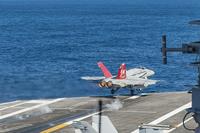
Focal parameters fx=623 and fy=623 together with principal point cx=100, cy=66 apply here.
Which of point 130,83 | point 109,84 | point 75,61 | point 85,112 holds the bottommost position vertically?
point 75,61

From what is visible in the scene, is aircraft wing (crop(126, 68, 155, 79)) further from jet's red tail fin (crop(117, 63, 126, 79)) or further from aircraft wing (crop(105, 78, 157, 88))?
jet's red tail fin (crop(117, 63, 126, 79))

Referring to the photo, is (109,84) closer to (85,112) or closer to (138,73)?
(138,73)

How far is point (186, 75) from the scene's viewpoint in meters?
118

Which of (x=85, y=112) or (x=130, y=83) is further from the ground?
(x=130, y=83)

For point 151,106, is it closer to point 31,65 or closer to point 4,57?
point 31,65

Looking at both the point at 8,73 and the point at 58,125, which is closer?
the point at 58,125

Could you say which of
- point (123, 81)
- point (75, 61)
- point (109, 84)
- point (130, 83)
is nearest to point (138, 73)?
point (130, 83)

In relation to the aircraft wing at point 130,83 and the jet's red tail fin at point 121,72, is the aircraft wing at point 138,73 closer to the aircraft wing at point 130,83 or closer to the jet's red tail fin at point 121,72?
the aircraft wing at point 130,83

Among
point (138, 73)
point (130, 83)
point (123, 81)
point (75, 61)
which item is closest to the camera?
point (123, 81)

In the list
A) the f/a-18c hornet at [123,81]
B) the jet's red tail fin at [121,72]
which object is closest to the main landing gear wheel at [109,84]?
the f/a-18c hornet at [123,81]

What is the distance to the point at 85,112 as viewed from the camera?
66312mm

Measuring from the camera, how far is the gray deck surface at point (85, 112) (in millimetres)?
59656

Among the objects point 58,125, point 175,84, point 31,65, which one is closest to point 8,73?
point 31,65

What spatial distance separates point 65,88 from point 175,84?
39.0m
